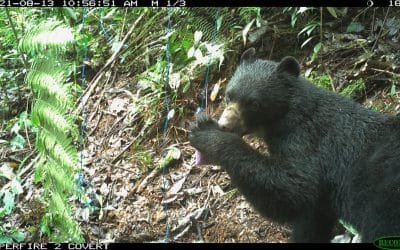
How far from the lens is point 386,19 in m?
7.63

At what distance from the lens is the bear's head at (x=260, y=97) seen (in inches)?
237

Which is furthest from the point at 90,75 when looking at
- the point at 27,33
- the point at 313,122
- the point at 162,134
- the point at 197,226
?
the point at 313,122

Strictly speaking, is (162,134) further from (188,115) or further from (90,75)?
(90,75)

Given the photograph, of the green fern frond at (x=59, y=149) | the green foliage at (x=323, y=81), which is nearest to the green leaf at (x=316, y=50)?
the green foliage at (x=323, y=81)

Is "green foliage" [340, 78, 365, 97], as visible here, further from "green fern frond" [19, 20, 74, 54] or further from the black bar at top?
"green fern frond" [19, 20, 74, 54]

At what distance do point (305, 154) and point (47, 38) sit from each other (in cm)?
284

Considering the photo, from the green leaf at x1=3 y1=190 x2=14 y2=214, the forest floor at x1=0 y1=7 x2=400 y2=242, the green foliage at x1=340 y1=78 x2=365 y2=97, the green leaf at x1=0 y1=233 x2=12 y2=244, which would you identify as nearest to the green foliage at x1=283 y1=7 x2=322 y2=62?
the forest floor at x1=0 y1=7 x2=400 y2=242

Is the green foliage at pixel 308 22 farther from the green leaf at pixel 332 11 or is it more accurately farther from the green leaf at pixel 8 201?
the green leaf at pixel 8 201

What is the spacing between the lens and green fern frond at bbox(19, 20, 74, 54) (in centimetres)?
528

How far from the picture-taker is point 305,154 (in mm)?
5668

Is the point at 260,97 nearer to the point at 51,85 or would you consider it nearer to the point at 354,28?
the point at 51,85

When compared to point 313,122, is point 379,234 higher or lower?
lower

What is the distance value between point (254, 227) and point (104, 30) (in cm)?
353

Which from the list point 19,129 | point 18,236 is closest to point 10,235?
point 18,236
